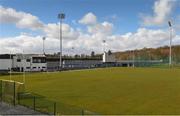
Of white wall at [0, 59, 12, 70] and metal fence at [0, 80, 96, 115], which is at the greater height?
white wall at [0, 59, 12, 70]

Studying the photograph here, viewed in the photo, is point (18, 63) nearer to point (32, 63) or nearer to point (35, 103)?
point (32, 63)

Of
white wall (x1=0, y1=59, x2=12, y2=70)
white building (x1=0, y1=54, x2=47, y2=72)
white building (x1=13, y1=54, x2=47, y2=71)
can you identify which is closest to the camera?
white building (x1=0, y1=54, x2=47, y2=72)

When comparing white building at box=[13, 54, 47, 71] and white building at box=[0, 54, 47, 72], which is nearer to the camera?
white building at box=[0, 54, 47, 72]

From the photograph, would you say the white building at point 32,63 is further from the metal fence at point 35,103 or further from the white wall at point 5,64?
the metal fence at point 35,103

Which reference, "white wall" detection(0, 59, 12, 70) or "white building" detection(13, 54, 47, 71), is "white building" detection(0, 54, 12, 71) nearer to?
"white wall" detection(0, 59, 12, 70)

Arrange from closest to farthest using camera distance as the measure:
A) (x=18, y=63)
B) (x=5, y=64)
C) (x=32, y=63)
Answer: (x=5, y=64) < (x=18, y=63) < (x=32, y=63)

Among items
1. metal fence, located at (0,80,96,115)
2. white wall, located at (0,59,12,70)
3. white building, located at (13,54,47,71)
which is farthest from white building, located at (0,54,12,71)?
metal fence, located at (0,80,96,115)

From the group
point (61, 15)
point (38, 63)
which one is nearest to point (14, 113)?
point (61, 15)

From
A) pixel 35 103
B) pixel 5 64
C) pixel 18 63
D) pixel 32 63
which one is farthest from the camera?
pixel 32 63

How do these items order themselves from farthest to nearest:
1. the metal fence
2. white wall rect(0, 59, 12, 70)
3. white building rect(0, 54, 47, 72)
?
white wall rect(0, 59, 12, 70) → white building rect(0, 54, 47, 72) → the metal fence

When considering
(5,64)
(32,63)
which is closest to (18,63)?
(5,64)

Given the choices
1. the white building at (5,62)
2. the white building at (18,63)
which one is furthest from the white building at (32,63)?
the white building at (5,62)

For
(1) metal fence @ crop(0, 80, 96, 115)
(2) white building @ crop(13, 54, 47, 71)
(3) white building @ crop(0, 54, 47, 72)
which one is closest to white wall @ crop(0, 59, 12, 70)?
(3) white building @ crop(0, 54, 47, 72)

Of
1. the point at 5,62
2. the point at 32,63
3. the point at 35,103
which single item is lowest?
the point at 35,103
